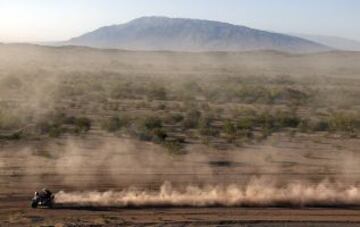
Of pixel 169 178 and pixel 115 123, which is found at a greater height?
pixel 115 123

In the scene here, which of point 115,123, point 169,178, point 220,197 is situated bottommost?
point 169,178

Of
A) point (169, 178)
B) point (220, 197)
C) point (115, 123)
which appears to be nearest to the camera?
point (220, 197)

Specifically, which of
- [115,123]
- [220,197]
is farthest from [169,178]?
[115,123]

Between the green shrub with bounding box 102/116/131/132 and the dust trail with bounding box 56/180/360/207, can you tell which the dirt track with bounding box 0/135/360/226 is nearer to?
the dust trail with bounding box 56/180/360/207

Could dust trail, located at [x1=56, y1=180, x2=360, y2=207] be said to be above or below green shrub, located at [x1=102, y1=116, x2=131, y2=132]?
below

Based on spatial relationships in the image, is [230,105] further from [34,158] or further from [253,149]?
[34,158]

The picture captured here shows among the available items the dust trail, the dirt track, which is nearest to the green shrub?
the dirt track

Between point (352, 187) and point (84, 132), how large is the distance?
14.8 m

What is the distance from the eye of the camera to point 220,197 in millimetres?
20641

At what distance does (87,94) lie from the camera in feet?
171

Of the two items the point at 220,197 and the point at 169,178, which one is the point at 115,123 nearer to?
the point at 169,178

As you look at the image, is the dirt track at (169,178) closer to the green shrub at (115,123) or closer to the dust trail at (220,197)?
the dust trail at (220,197)

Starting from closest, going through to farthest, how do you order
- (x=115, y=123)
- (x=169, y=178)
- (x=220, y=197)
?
(x=220, y=197)
(x=169, y=178)
(x=115, y=123)

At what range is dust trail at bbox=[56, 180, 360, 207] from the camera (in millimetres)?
20141
